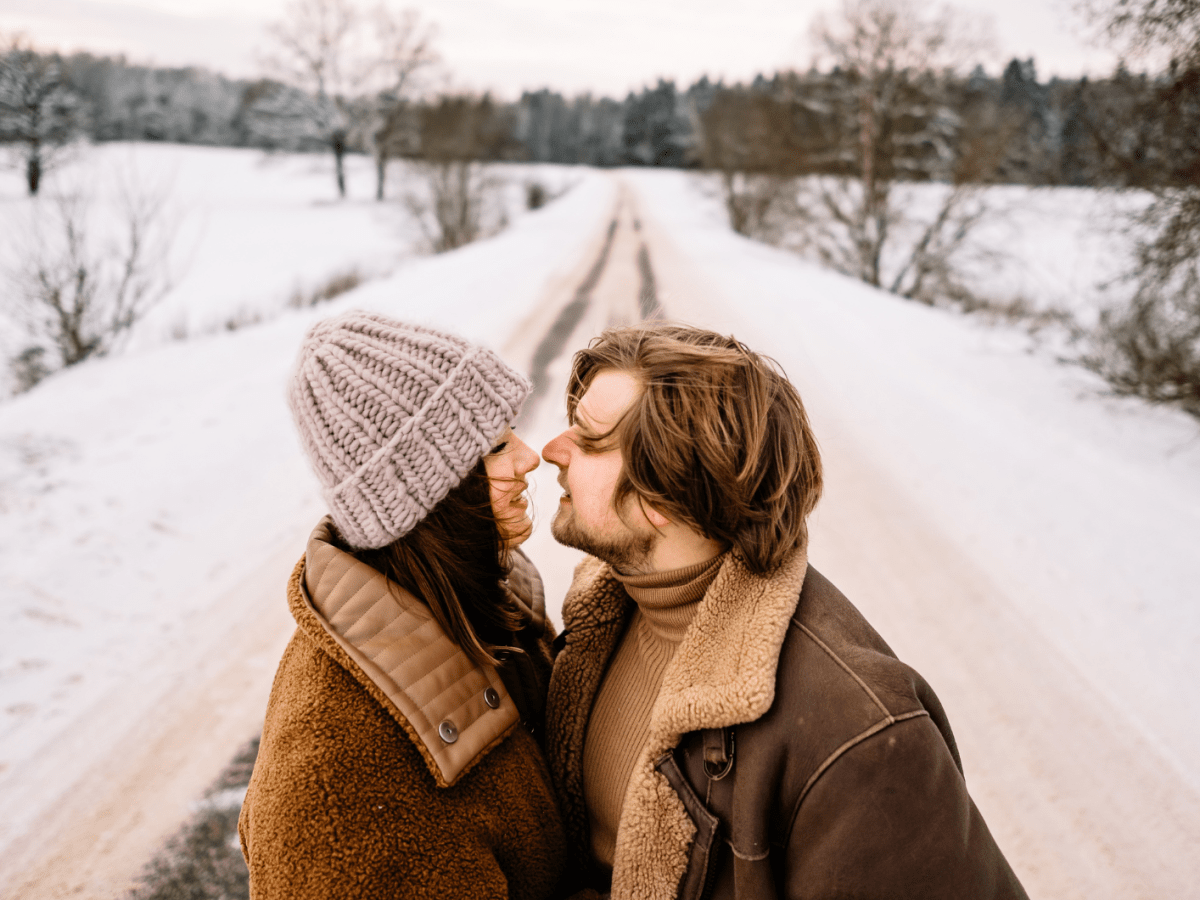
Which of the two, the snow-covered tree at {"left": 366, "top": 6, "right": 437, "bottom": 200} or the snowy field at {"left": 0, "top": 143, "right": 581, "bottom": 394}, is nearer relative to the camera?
the snowy field at {"left": 0, "top": 143, "right": 581, "bottom": 394}

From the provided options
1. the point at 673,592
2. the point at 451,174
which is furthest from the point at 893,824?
the point at 451,174

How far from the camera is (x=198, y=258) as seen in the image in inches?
890

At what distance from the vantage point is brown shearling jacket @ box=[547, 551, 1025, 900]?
1147mm

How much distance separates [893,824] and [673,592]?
1.96 feet

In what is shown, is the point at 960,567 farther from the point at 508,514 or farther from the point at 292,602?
the point at 292,602

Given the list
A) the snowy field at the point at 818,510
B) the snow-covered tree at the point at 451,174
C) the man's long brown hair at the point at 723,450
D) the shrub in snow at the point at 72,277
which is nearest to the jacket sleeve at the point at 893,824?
the man's long brown hair at the point at 723,450

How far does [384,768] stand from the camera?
48.0 inches

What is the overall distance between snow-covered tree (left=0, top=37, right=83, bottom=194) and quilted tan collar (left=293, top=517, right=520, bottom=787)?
35.0ft

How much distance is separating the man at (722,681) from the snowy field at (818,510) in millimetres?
425

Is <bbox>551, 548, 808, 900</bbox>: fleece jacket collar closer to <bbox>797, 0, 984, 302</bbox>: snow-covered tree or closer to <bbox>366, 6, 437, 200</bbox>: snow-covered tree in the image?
<bbox>797, 0, 984, 302</bbox>: snow-covered tree

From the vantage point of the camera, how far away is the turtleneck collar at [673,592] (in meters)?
1.52

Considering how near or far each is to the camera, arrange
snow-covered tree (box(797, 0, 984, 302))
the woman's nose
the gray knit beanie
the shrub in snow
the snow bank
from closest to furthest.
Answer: the gray knit beanie
the woman's nose
the snow bank
the shrub in snow
snow-covered tree (box(797, 0, 984, 302))

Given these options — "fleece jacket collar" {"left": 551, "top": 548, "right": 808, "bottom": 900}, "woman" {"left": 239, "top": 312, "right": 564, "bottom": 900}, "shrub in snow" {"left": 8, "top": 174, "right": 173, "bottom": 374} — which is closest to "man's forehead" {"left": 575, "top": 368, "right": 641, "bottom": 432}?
"woman" {"left": 239, "top": 312, "right": 564, "bottom": 900}

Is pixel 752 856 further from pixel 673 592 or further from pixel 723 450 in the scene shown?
pixel 723 450
